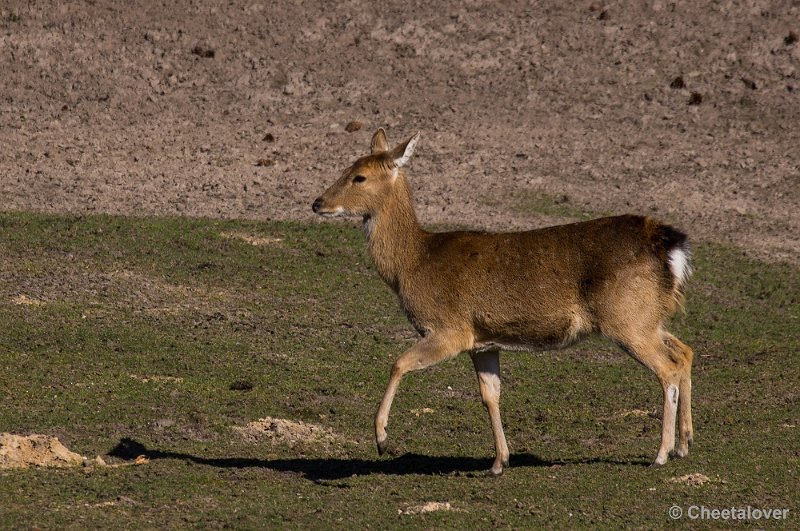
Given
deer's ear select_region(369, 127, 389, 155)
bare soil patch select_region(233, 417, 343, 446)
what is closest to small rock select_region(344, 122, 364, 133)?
deer's ear select_region(369, 127, 389, 155)

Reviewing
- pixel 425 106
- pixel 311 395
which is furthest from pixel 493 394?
pixel 425 106

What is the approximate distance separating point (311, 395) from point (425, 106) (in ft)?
49.0

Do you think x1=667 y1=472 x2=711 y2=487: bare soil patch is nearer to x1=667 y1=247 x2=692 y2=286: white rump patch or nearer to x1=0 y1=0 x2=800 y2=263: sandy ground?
x1=667 y1=247 x2=692 y2=286: white rump patch

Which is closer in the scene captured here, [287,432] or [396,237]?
[396,237]

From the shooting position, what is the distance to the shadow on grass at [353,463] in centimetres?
1145

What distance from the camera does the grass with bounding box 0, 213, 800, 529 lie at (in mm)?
10234

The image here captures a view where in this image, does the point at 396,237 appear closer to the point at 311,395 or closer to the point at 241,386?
the point at 311,395

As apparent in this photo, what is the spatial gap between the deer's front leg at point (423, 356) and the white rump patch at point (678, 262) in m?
1.73

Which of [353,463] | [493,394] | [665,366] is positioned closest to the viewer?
[665,366]

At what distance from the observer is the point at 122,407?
42.7 feet

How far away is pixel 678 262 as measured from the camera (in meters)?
11.1

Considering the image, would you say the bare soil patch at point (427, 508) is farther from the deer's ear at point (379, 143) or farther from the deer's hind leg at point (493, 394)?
the deer's ear at point (379, 143)

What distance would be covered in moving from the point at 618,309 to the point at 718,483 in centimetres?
156

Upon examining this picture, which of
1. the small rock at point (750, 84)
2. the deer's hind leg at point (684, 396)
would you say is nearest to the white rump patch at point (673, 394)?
the deer's hind leg at point (684, 396)
